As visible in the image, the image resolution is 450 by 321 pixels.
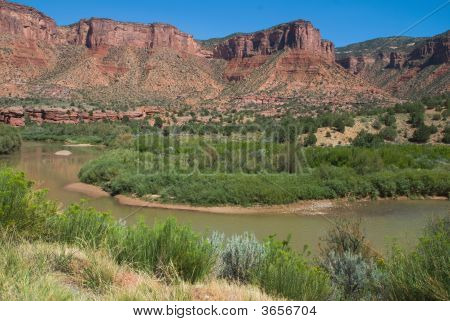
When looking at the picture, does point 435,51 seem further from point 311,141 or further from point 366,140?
point 311,141

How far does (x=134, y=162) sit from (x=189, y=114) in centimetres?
4404

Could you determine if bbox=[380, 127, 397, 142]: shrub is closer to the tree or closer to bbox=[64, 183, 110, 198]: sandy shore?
bbox=[64, 183, 110, 198]: sandy shore

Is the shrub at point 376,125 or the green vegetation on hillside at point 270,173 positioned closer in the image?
the green vegetation on hillside at point 270,173

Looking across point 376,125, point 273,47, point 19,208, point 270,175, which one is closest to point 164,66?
point 273,47

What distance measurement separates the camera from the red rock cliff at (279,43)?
111375mm

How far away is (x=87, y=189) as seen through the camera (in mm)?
26844

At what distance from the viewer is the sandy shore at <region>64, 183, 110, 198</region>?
2555cm

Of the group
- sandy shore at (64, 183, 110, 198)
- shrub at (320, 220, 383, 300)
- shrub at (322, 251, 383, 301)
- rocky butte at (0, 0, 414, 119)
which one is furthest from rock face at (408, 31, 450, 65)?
shrub at (322, 251, 383, 301)

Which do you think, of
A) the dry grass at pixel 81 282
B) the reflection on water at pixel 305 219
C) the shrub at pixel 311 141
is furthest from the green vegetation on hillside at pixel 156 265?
the shrub at pixel 311 141

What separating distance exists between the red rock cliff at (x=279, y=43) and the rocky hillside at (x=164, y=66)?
259mm

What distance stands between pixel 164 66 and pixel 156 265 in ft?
340

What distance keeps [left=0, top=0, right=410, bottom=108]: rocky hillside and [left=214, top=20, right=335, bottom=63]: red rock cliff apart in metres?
0.26

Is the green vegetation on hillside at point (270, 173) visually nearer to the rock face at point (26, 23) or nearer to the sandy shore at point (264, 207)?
the sandy shore at point (264, 207)
